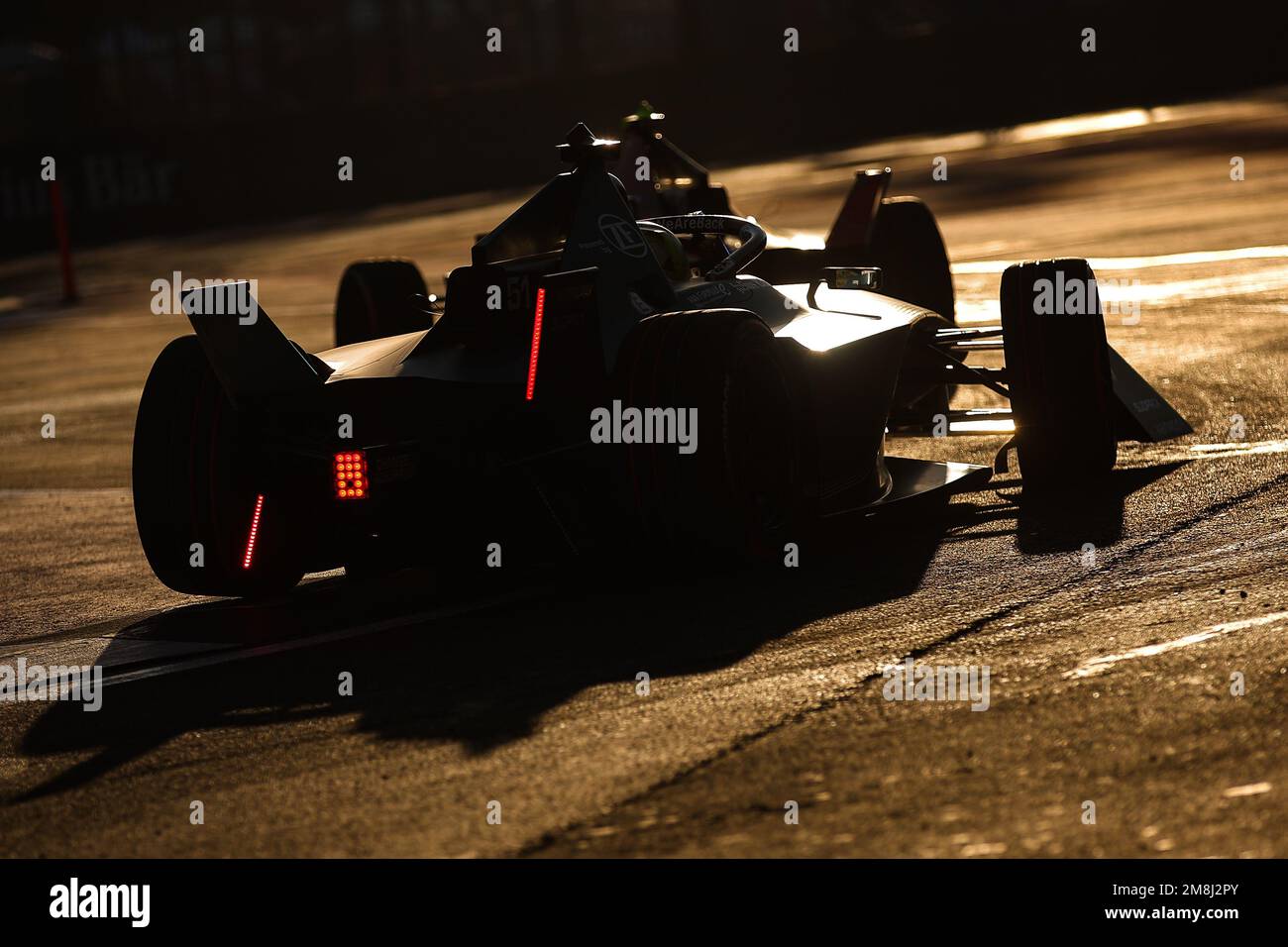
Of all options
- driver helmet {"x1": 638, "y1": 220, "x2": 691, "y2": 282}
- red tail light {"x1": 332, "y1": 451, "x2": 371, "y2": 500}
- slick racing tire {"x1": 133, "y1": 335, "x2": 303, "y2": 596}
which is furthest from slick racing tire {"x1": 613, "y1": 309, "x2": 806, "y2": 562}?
slick racing tire {"x1": 133, "y1": 335, "x2": 303, "y2": 596}

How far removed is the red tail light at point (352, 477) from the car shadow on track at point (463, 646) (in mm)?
474

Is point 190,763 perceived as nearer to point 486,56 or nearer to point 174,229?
point 174,229

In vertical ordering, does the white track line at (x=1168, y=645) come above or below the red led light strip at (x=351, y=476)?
below

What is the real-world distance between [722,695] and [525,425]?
172 centimetres

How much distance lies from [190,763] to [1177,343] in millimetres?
8951

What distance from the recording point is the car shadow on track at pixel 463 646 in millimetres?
5863

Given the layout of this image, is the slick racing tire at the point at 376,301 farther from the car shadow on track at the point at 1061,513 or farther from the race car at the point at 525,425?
the car shadow on track at the point at 1061,513

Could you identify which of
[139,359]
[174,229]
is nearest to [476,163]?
[174,229]

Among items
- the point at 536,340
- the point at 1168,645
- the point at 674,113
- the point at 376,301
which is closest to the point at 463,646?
the point at 536,340

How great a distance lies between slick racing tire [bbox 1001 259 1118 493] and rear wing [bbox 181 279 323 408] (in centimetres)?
307

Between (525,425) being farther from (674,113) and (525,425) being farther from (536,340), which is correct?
(674,113)

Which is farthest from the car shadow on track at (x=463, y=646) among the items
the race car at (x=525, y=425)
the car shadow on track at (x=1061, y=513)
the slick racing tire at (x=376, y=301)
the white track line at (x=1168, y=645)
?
the slick racing tire at (x=376, y=301)

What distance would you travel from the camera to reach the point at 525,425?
7172mm
